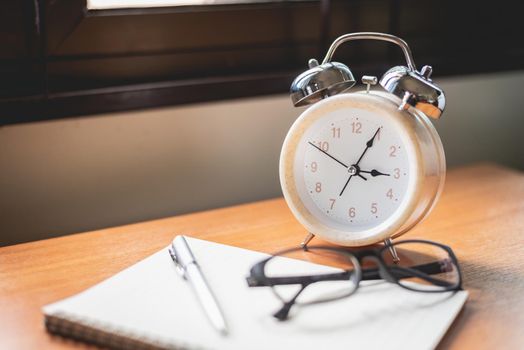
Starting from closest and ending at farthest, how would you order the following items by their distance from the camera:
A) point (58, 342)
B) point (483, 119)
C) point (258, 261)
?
point (58, 342) → point (258, 261) → point (483, 119)

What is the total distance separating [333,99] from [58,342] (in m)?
0.52

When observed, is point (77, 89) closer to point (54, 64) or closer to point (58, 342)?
point (54, 64)

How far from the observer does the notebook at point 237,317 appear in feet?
2.27

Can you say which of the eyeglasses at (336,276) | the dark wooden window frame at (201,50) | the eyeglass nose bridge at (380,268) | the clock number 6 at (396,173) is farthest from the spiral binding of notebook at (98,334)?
the dark wooden window frame at (201,50)

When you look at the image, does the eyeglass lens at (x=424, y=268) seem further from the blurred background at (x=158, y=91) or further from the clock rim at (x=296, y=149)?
the blurred background at (x=158, y=91)

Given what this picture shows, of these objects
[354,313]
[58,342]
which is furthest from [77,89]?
[354,313]

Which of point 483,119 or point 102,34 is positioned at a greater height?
point 102,34

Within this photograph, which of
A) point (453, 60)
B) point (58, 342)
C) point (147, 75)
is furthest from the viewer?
point (453, 60)

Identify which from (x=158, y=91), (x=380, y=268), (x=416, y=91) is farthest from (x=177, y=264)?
(x=158, y=91)

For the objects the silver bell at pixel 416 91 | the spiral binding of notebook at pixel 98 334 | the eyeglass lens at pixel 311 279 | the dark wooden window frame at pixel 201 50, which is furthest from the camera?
the dark wooden window frame at pixel 201 50

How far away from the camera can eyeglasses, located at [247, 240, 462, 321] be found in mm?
807

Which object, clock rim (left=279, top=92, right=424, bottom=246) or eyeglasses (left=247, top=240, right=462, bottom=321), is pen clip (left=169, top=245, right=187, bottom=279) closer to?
eyeglasses (left=247, top=240, right=462, bottom=321)

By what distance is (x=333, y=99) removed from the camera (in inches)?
37.9

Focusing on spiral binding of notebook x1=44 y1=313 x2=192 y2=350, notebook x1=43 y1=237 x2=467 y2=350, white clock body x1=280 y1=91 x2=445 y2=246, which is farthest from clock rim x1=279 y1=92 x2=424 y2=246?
spiral binding of notebook x1=44 y1=313 x2=192 y2=350
